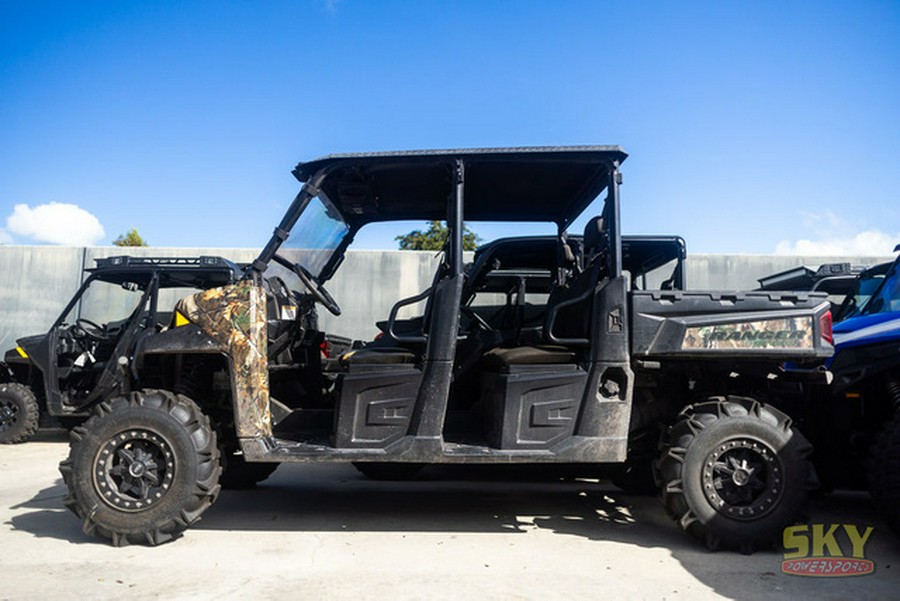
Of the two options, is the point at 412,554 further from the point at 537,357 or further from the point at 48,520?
the point at 48,520

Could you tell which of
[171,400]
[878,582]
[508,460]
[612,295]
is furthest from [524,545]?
[171,400]

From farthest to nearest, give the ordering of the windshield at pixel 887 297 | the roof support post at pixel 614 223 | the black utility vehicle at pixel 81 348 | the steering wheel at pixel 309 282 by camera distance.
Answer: the black utility vehicle at pixel 81 348
the windshield at pixel 887 297
the steering wheel at pixel 309 282
the roof support post at pixel 614 223

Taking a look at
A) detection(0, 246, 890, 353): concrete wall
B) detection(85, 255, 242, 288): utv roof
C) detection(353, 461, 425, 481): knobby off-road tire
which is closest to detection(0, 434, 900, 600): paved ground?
detection(353, 461, 425, 481): knobby off-road tire

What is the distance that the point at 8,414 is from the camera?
8.98 m

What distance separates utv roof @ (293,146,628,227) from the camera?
4.48m

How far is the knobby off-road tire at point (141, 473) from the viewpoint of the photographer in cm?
414

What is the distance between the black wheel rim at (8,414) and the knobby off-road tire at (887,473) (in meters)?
10.1

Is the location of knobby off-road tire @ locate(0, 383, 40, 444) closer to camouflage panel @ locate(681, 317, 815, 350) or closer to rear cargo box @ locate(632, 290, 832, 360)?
rear cargo box @ locate(632, 290, 832, 360)

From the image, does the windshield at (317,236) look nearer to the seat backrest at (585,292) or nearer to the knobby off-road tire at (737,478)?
the seat backrest at (585,292)

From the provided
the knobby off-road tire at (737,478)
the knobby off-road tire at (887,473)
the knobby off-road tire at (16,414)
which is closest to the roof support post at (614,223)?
the knobby off-road tire at (737,478)

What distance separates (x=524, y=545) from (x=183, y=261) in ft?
20.7

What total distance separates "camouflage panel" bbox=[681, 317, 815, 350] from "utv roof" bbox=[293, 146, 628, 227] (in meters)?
1.29

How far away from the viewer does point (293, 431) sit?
496 centimetres

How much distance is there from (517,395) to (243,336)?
1902mm
